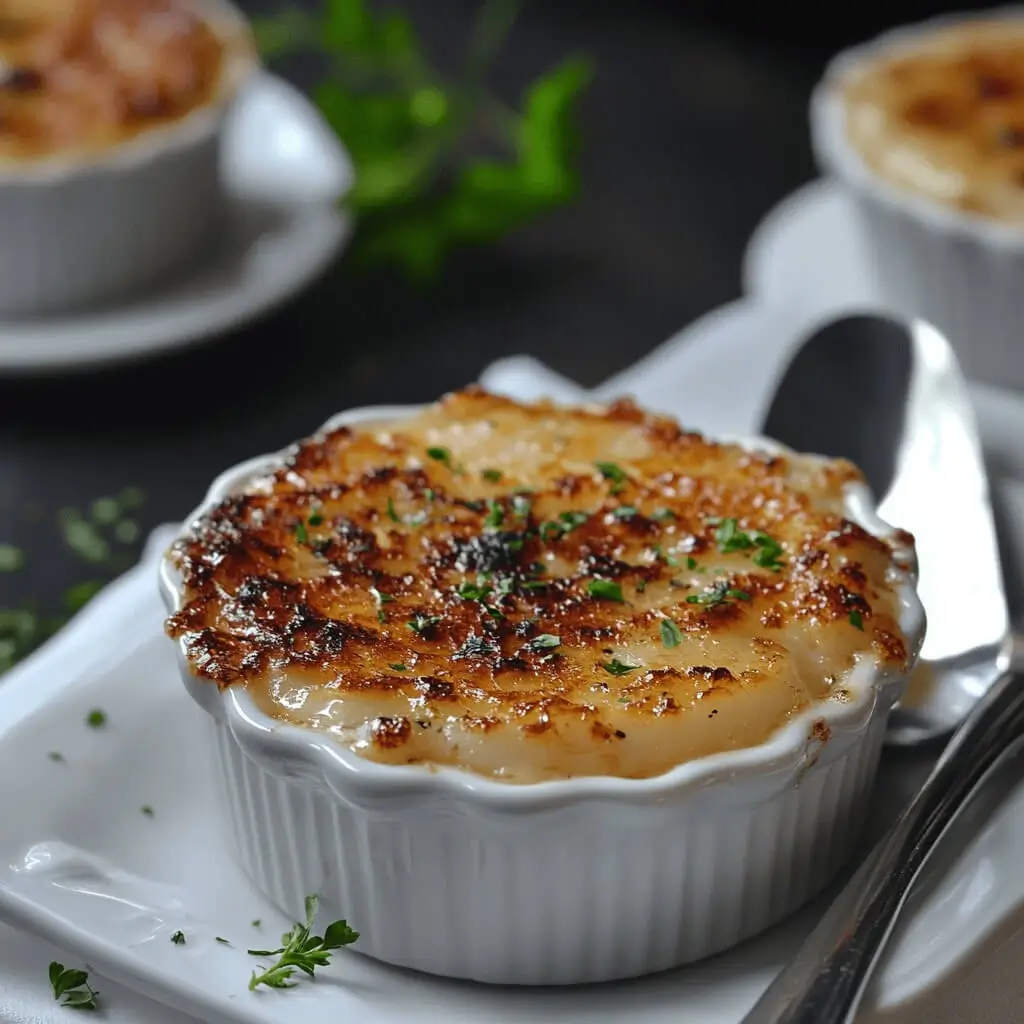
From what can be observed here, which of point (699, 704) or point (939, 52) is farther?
point (939, 52)

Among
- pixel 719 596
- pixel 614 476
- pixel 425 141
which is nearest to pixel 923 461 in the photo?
pixel 614 476

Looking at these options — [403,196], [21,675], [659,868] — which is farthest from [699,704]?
[403,196]

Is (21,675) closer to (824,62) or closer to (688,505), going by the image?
(688,505)

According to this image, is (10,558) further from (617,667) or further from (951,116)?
(951,116)

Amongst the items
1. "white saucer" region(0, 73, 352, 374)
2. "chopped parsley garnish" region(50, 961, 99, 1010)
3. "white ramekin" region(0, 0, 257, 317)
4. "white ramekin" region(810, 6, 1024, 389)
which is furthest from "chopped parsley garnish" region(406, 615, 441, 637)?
"white ramekin" region(0, 0, 257, 317)

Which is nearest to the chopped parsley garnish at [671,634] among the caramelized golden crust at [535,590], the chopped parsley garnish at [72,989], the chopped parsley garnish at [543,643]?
the caramelized golden crust at [535,590]

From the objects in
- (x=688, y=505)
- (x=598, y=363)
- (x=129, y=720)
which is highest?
(x=688, y=505)
